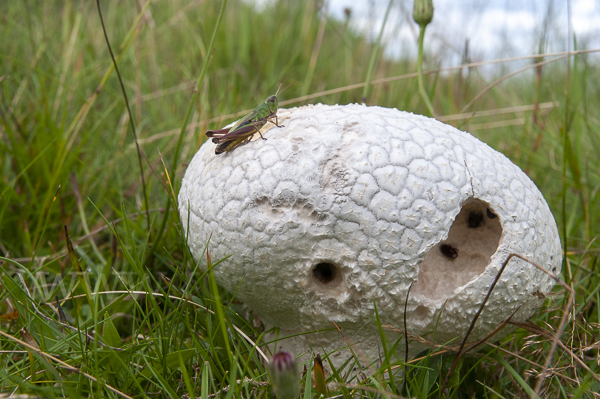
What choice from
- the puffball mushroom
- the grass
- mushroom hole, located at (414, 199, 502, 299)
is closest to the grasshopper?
the puffball mushroom

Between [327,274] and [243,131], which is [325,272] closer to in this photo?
[327,274]

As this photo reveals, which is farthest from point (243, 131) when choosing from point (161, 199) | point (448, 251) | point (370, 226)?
point (161, 199)

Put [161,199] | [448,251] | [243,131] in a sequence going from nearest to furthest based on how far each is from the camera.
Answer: [243,131]
[448,251]
[161,199]

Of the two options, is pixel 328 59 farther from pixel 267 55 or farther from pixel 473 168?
pixel 473 168

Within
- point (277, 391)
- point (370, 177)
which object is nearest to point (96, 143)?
point (370, 177)

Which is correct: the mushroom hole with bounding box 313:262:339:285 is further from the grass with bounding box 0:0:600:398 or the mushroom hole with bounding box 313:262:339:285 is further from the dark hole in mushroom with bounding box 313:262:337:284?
the grass with bounding box 0:0:600:398

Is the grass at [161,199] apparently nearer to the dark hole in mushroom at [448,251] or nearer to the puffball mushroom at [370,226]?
the puffball mushroom at [370,226]
